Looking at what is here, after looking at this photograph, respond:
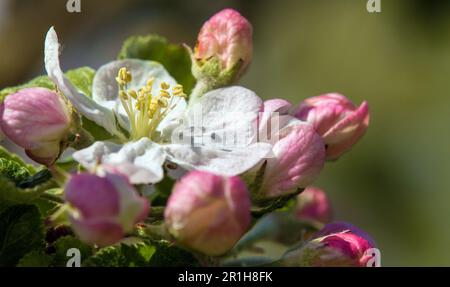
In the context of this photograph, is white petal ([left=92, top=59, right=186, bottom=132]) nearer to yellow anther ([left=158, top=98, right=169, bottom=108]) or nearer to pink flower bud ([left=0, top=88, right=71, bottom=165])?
yellow anther ([left=158, top=98, right=169, bottom=108])

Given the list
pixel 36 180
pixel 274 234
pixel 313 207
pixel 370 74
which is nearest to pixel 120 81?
pixel 36 180

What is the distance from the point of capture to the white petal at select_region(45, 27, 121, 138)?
3.96 ft

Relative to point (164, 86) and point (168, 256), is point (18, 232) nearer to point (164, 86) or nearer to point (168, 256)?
point (168, 256)

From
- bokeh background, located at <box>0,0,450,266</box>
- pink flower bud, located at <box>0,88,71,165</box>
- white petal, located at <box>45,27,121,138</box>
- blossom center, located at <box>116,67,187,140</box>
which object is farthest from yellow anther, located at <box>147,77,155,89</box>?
bokeh background, located at <box>0,0,450,266</box>

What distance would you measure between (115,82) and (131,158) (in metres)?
0.29

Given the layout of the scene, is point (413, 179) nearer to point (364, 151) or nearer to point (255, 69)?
point (364, 151)

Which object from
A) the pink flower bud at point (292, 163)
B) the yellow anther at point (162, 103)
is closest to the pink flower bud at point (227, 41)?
the yellow anther at point (162, 103)

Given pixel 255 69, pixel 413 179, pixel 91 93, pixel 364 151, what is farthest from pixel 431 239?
pixel 91 93

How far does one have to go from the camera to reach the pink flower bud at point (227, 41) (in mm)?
1383

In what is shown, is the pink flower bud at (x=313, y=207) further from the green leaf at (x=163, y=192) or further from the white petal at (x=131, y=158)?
the white petal at (x=131, y=158)

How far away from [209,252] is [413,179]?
4.07 m
